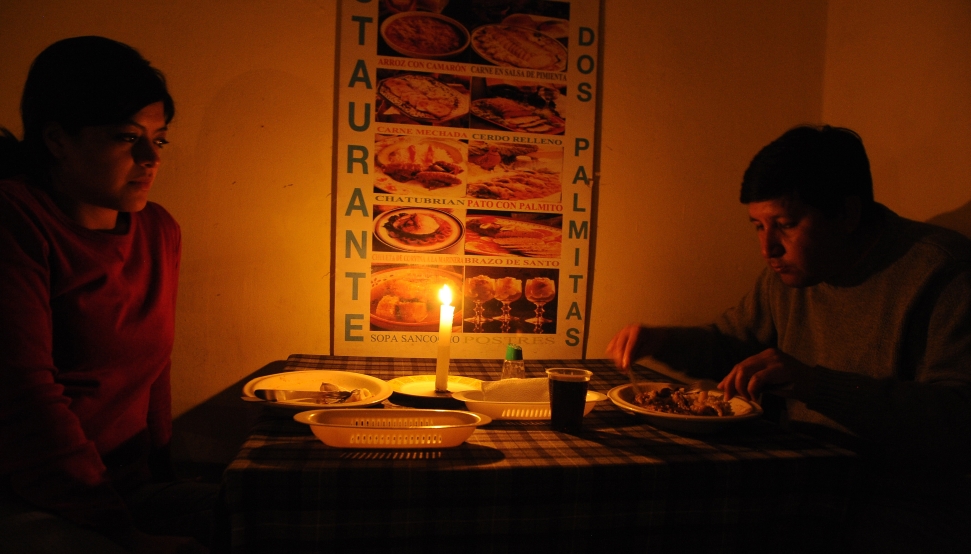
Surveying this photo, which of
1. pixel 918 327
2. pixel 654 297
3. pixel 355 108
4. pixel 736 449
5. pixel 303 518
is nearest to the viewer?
pixel 303 518

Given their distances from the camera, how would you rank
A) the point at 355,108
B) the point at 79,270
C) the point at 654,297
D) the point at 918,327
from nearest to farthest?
the point at 79,270 → the point at 918,327 → the point at 355,108 → the point at 654,297

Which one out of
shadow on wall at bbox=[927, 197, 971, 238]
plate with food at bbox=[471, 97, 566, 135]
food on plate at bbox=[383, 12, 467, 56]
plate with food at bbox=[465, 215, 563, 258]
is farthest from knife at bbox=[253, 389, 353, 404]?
shadow on wall at bbox=[927, 197, 971, 238]

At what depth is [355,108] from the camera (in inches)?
74.7

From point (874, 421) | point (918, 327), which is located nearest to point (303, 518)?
point (874, 421)

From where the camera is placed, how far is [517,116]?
77.9 inches

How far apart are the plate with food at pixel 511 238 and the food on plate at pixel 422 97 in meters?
0.38

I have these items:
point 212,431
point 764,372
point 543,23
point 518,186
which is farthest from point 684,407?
point 212,431

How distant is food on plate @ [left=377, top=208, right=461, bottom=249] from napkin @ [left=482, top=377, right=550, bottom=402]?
28.6 inches

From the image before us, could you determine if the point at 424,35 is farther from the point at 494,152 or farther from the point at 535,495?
the point at 535,495

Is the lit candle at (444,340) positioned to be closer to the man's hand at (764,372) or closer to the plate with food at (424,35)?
the man's hand at (764,372)

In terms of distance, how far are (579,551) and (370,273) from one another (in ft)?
4.01

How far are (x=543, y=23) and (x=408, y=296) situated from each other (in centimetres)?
106

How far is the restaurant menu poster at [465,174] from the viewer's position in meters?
1.91

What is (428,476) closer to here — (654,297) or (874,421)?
(874,421)
